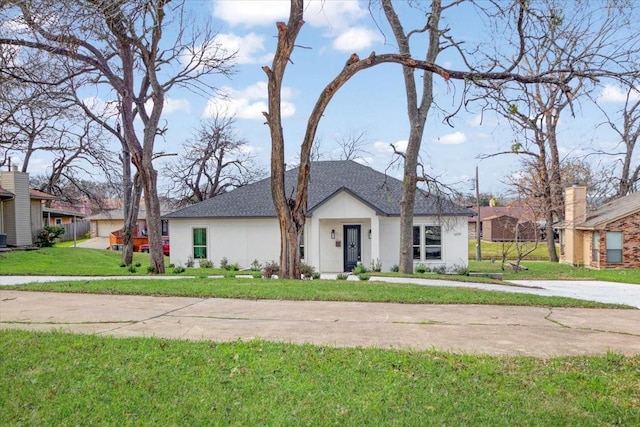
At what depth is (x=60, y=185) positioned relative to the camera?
3800 centimetres

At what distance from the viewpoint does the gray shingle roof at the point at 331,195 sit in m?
21.5

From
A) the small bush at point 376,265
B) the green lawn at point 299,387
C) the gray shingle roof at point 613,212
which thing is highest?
the gray shingle roof at point 613,212

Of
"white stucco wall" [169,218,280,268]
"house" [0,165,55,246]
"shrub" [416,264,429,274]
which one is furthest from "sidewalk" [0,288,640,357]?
"house" [0,165,55,246]

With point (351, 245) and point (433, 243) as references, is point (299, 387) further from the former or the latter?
point (433, 243)

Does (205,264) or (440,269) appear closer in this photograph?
(440,269)

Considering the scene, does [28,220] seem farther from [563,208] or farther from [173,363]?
[563,208]

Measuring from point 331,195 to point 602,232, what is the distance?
12705mm

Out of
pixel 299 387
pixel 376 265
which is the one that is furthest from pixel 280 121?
pixel 376 265

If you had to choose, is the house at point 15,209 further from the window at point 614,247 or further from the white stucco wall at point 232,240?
the window at point 614,247

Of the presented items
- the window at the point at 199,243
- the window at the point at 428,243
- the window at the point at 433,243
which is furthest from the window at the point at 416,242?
the window at the point at 199,243

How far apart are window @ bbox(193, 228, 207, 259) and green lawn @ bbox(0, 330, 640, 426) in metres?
18.0

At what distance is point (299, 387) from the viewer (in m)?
4.10

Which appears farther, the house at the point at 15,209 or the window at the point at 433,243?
the house at the point at 15,209

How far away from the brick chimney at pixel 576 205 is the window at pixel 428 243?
8836 millimetres
